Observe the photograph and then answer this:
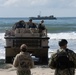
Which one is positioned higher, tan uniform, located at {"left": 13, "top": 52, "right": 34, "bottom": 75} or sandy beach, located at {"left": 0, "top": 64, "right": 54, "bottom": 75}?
tan uniform, located at {"left": 13, "top": 52, "right": 34, "bottom": 75}

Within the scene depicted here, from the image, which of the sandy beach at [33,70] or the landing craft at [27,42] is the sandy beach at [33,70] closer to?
the sandy beach at [33,70]

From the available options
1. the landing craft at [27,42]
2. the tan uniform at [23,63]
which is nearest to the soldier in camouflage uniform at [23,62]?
the tan uniform at [23,63]

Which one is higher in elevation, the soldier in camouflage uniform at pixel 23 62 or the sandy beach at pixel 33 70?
the soldier in camouflage uniform at pixel 23 62

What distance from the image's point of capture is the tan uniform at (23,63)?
8539mm

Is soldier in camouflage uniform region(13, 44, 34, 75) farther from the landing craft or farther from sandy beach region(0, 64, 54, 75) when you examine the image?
the landing craft

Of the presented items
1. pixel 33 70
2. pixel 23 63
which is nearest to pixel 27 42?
pixel 33 70

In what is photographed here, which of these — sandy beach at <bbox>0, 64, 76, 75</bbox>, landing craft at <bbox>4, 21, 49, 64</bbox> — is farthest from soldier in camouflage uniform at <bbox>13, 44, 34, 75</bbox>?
landing craft at <bbox>4, 21, 49, 64</bbox>

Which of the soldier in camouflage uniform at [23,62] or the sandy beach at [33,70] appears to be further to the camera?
the sandy beach at [33,70]

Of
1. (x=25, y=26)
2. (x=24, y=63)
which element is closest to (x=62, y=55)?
(x=24, y=63)

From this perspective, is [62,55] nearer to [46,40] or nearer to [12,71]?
[12,71]

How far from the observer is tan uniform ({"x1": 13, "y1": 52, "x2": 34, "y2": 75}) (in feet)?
28.0

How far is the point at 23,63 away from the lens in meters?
8.58

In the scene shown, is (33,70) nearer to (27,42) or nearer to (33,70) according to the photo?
(33,70)

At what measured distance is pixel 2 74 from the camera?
548 inches
